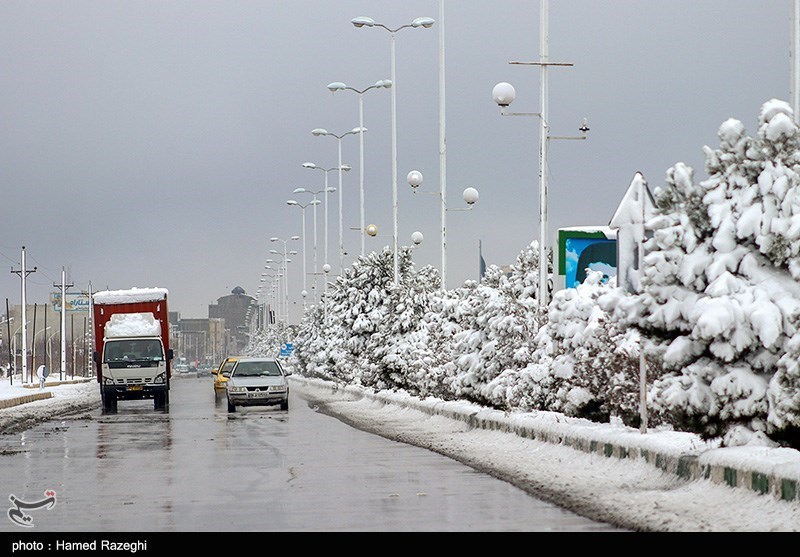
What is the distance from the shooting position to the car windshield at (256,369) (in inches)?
1890

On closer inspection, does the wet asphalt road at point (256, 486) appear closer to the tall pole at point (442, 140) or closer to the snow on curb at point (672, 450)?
the snow on curb at point (672, 450)

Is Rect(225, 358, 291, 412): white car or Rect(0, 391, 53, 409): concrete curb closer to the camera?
Rect(225, 358, 291, 412): white car

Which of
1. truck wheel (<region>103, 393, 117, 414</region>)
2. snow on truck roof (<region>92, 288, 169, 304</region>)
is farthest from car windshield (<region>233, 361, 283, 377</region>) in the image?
snow on truck roof (<region>92, 288, 169, 304</region>)

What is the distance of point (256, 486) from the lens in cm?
1841

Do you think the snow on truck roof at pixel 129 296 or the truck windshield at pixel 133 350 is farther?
the snow on truck roof at pixel 129 296

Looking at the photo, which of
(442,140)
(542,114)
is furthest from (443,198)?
(542,114)

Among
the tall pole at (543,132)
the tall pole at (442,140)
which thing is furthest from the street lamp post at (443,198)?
the tall pole at (543,132)

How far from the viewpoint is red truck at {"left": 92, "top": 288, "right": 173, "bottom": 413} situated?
49.0 meters

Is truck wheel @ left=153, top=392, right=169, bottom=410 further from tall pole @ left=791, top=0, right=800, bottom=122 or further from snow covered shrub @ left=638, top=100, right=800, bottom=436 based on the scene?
snow covered shrub @ left=638, top=100, right=800, bottom=436

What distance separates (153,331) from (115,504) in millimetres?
37069

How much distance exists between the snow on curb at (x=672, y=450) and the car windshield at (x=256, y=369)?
654 inches

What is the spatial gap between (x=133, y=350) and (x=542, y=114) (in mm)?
21630

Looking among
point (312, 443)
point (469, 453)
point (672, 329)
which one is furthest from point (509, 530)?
point (312, 443)
